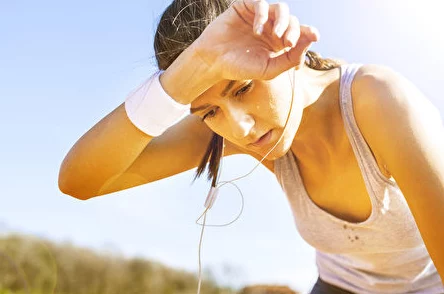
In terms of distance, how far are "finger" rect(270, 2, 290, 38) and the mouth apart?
45 cm

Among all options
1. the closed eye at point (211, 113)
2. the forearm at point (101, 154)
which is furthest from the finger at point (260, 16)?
the forearm at point (101, 154)

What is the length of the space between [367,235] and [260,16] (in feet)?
3.18

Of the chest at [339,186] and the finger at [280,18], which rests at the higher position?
the finger at [280,18]

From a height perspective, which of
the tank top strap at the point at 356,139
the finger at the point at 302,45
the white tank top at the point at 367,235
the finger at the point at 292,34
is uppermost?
the finger at the point at 292,34

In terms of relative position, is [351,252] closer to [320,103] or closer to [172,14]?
[320,103]

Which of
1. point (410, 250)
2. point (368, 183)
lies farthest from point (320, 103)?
point (410, 250)

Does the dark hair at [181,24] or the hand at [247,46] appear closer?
the hand at [247,46]

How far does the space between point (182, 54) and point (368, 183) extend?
0.75 metres

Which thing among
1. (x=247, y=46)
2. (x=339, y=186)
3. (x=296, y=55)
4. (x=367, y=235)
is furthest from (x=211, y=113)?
(x=367, y=235)

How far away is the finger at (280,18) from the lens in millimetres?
1334

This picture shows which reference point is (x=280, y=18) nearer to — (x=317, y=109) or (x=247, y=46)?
(x=247, y=46)

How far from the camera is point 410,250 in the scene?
6.45 ft

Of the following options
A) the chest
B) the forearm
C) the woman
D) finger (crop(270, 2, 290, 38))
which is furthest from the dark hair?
the chest

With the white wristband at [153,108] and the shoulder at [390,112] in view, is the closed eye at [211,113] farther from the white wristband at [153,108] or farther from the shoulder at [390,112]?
the shoulder at [390,112]
